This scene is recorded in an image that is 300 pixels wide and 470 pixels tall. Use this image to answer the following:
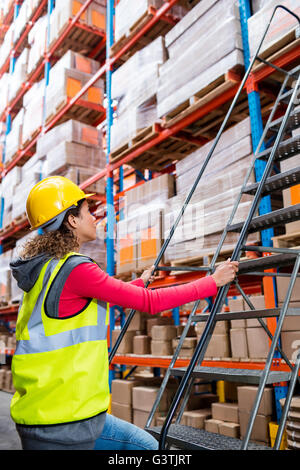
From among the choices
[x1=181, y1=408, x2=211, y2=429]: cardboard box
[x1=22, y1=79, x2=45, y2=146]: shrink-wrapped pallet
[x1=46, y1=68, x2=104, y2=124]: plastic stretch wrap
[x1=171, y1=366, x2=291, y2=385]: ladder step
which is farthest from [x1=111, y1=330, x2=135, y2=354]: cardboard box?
[x1=22, y1=79, x2=45, y2=146]: shrink-wrapped pallet

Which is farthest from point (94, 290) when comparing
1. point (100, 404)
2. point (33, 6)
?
point (33, 6)

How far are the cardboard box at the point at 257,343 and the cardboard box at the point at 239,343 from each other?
4 centimetres

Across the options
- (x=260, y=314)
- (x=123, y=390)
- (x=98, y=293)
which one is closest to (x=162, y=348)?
(x=123, y=390)

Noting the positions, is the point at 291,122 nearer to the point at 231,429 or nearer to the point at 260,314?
the point at 260,314

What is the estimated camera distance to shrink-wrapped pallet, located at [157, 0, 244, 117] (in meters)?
4.30

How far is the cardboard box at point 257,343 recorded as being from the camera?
11.6 ft

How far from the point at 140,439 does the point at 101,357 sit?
47 cm

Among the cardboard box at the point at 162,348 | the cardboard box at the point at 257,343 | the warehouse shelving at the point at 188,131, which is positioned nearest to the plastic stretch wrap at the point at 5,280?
the warehouse shelving at the point at 188,131

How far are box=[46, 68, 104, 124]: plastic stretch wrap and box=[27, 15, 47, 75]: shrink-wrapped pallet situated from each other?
1.94 metres

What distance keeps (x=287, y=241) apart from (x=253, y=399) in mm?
1491

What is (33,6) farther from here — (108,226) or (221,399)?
(221,399)

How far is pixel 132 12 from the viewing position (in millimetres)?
6211

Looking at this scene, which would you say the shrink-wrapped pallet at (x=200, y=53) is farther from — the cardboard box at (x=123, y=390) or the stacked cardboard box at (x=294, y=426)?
the cardboard box at (x=123, y=390)

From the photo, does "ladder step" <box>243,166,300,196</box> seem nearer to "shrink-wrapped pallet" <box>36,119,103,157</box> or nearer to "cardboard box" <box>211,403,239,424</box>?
"cardboard box" <box>211,403,239,424</box>
